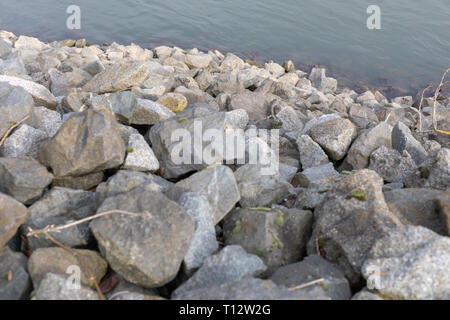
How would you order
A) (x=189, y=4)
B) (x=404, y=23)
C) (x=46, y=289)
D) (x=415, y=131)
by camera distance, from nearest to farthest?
(x=46, y=289) → (x=415, y=131) → (x=404, y=23) → (x=189, y=4)

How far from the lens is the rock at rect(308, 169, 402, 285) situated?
3350 mm

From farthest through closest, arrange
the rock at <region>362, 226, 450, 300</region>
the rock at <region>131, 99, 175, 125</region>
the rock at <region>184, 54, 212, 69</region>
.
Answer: the rock at <region>184, 54, 212, 69</region> → the rock at <region>131, 99, 175, 125</region> → the rock at <region>362, 226, 450, 300</region>

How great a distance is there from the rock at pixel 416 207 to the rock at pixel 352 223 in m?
0.32

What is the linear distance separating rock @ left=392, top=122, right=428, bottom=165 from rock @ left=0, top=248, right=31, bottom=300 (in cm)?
520

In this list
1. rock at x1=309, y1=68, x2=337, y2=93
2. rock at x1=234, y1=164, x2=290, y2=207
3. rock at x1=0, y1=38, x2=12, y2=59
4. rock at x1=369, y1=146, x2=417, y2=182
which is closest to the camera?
rock at x1=234, y1=164, x2=290, y2=207

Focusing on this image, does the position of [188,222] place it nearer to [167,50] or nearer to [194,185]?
[194,185]

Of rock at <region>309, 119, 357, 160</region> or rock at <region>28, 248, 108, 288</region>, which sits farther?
rock at <region>309, 119, 357, 160</region>

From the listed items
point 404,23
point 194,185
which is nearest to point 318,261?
point 194,185

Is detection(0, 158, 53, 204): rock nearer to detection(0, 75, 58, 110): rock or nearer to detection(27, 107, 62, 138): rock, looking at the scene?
detection(27, 107, 62, 138): rock

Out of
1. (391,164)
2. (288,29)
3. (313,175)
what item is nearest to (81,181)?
(313,175)

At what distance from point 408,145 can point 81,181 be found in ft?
15.4

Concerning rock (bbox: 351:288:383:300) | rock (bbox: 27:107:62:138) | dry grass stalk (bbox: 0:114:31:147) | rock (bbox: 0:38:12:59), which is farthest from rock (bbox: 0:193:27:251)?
rock (bbox: 0:38:12:59)
